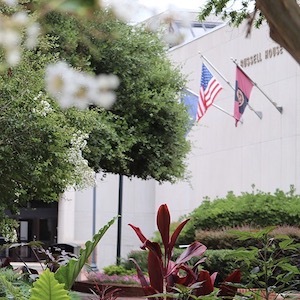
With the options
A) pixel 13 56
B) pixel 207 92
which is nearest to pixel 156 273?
pixel 13 56

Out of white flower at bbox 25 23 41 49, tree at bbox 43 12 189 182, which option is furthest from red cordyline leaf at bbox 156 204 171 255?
tree at bbox 43 12 189 182

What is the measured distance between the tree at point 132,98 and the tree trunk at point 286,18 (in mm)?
15089

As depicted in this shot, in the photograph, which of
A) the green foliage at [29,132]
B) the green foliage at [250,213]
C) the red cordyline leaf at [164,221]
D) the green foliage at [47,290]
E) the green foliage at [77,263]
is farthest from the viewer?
the green foliage at [250,213]

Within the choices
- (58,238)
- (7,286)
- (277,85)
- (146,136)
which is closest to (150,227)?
(58,238)

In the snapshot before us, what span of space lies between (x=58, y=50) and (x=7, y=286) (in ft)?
48.3

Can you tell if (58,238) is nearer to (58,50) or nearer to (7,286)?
(58,50)

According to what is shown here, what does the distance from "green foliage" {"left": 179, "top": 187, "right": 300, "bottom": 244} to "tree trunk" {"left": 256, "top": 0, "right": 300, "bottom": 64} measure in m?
15.2

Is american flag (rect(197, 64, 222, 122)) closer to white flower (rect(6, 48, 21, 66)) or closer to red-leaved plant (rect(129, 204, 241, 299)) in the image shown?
white flower (rect(6, 48, 21, 66))

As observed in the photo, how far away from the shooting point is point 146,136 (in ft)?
71.9

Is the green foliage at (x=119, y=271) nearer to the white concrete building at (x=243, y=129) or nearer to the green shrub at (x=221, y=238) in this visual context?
the green shrub at (x=221, y=238)

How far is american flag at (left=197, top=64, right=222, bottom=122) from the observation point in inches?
1217

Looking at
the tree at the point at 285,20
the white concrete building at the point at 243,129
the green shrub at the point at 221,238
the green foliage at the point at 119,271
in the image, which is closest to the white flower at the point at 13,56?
the green shrub at the point at 221,238

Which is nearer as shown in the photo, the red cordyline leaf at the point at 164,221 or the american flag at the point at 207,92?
the red cordyline leaf at the point at 164,221

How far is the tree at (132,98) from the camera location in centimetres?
2022
